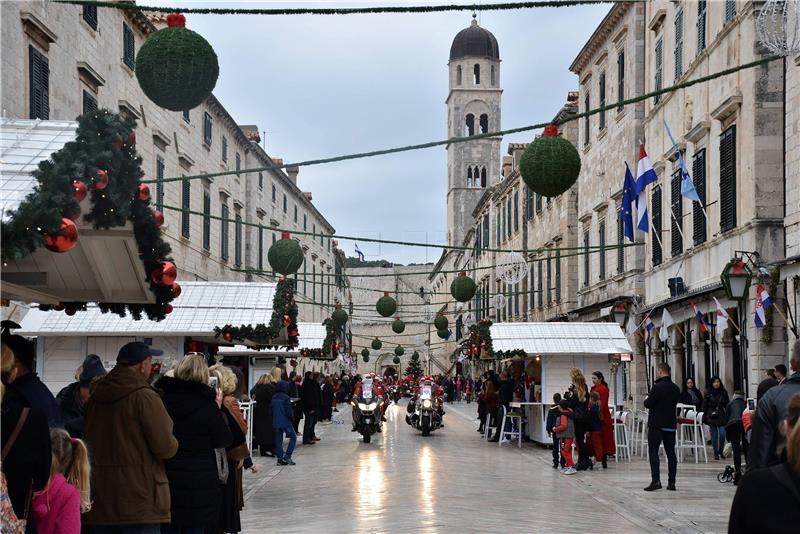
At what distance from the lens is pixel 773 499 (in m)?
3.48

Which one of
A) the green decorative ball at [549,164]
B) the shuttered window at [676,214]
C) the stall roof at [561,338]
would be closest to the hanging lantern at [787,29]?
the green decorative ball at [549,164]

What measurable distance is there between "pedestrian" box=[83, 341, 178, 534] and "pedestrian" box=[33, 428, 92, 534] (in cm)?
142

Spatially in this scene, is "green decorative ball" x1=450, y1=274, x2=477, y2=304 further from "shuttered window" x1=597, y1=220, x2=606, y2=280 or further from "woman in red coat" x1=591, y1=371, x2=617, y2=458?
"woman in red coat" x1=591, y1=371, x2=617, y2=458

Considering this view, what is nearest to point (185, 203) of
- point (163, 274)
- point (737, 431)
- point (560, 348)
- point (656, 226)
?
point (560, 348)

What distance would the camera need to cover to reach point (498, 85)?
8594 cm

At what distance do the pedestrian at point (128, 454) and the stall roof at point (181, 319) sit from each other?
9.88 meters

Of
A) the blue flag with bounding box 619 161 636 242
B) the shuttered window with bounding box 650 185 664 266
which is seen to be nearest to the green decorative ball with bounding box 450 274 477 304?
the shuttered window with bounding box 650 185 664 266

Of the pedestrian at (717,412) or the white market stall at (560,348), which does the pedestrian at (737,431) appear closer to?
the pedestrian at (717,412)

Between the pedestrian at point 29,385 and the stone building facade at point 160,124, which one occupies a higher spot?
the stone building facade at point 160,124

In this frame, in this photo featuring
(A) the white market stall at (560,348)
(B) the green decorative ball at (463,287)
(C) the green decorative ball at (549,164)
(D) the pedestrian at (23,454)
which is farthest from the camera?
(B) the green decorative ball at (463,287)

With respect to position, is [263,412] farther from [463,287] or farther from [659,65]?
[659,65]

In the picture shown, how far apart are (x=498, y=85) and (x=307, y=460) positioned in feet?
222

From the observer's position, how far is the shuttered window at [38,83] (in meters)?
18.6

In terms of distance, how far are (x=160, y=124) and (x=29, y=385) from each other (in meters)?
23.4
